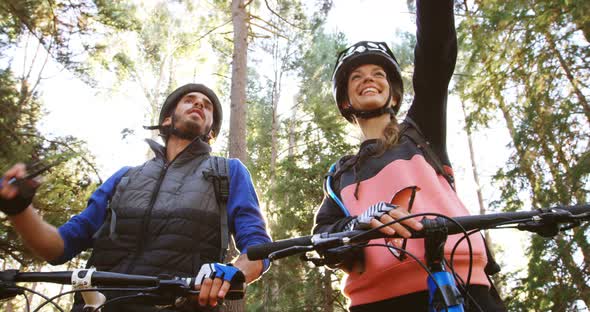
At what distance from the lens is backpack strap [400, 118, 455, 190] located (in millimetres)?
2492

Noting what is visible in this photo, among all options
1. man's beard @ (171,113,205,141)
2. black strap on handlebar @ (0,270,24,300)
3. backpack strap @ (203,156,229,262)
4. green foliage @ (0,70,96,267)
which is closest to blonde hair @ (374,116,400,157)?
backpack strap @ (203,156,229,262)

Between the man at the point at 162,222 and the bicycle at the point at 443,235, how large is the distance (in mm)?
995

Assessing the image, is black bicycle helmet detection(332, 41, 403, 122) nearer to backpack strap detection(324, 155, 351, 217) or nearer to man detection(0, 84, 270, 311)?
backpack strap detection(324, 155, 351, 217)

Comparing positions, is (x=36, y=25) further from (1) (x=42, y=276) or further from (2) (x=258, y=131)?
(2) (x=258, y=131)

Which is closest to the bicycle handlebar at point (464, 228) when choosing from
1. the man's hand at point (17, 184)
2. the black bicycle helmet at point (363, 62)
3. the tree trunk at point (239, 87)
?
the man's hand at point (17, 184)

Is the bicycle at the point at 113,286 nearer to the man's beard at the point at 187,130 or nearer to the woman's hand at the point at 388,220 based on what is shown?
the woman's hand at the point at 388,220

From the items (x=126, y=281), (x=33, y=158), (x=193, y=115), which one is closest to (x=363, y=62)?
(x=193, y=115)

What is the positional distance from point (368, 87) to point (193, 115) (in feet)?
5.59

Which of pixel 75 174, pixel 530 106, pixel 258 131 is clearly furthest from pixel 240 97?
pixel 258 131

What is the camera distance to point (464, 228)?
63.4 inches

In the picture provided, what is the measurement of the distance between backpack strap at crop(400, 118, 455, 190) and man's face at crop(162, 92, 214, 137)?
1925mm

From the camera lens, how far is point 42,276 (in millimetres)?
1898

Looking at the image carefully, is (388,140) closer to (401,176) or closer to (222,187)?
(401,176)

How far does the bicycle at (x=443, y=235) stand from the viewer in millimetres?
1582
